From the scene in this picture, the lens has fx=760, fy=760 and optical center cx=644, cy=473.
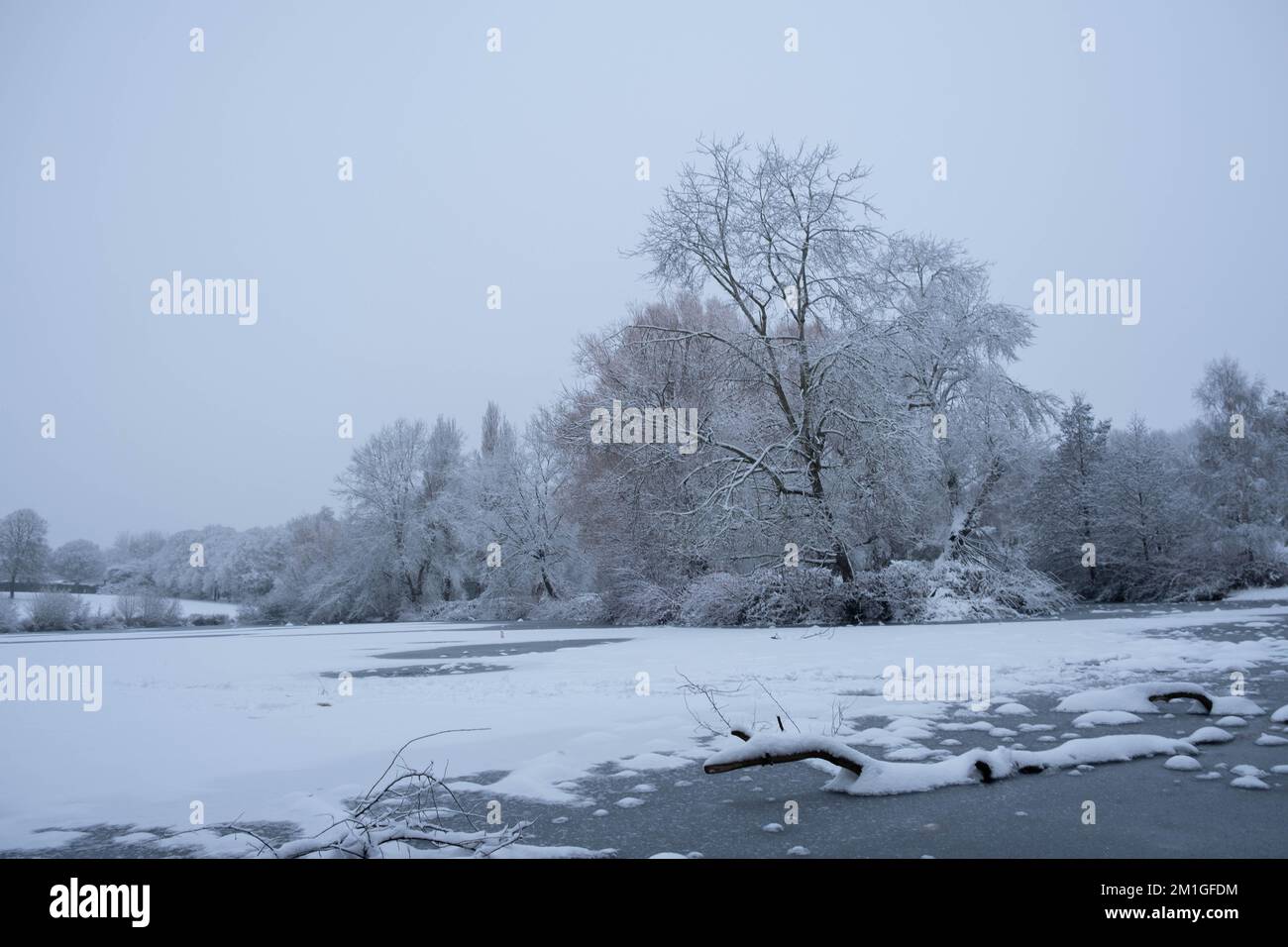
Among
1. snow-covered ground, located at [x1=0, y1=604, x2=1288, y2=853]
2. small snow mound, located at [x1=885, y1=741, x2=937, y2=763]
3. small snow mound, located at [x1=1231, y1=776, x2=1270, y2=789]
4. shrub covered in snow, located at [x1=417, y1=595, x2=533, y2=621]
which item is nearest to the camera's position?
small snow mound, located at [x1=1231, y1=776, x2=1270, y2=789]

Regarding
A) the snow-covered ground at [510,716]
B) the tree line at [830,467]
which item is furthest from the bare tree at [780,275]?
the snow-covered ground at [510,716]

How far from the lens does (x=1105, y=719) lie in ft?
17.7

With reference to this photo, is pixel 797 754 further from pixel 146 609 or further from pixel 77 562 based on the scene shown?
pixel 77 562

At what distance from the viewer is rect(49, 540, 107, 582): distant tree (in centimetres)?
2902

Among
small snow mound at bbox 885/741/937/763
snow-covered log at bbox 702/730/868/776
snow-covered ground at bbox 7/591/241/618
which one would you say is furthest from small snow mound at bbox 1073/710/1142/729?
snow-covered ground at bbox 7/591/241/618

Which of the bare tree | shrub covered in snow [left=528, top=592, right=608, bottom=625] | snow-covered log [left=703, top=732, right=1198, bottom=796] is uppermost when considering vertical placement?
the bare tree

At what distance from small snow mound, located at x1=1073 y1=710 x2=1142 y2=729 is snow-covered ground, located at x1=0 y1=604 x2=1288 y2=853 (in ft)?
0.17

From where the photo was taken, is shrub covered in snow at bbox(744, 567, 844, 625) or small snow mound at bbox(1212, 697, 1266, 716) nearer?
small snow mound at bbox(1212, 697, 1266, 716)

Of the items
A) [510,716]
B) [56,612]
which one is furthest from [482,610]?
[510,716]

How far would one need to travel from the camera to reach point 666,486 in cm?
2170

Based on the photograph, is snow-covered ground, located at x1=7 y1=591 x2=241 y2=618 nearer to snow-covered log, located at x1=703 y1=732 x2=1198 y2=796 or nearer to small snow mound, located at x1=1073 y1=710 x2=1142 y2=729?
snow-covered log, located at x1=703 y1=732 x2=1198 y2=796
